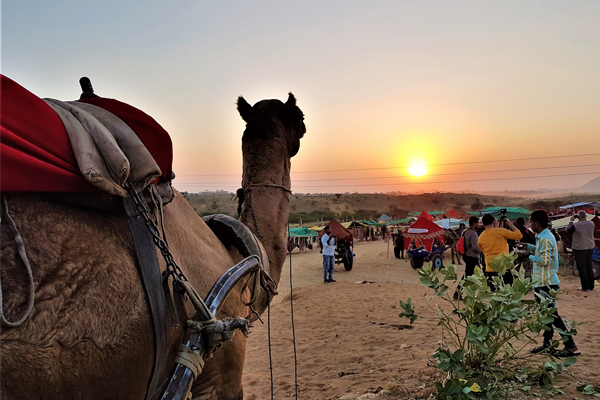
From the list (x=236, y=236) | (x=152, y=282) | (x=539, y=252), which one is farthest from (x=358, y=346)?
(x=152, y=282)

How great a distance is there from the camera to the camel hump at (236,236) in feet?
8.48

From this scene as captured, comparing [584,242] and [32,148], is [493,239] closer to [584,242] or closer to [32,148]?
[584,242]

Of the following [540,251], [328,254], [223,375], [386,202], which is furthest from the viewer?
[386,202]

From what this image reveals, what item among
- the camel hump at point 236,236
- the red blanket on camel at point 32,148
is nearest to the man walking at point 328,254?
the camel hump at point 236,236

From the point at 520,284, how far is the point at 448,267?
2.19ft

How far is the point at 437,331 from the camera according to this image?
713 centimetres

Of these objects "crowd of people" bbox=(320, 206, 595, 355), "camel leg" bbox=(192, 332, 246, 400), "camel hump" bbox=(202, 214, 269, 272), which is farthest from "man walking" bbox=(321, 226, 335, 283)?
"camel leg" bbox=(192, 332, 246, 400)

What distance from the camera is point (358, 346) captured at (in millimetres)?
6855

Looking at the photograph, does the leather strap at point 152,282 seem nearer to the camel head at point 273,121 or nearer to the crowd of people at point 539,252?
the camel head at point 273,121

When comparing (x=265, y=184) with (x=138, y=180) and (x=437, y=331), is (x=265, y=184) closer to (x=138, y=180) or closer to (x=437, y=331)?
(x=138, y=180)

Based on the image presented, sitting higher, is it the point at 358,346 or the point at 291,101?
the point at 291,101

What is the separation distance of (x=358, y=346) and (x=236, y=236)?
16.5 ft

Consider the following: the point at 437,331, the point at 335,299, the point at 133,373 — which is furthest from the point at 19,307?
the point at 335,299

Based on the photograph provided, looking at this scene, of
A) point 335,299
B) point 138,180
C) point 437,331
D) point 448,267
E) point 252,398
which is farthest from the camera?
point 335,299
